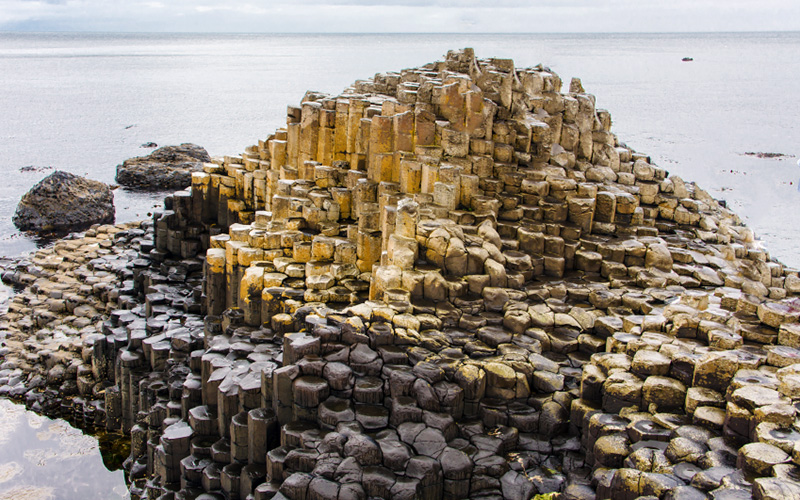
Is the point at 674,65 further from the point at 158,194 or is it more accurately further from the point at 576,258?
the point at 576,258

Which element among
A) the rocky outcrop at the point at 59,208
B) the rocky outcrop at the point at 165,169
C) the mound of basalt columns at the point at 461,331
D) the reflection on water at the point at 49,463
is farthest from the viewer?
the rocky outcrop at the point at 165,169

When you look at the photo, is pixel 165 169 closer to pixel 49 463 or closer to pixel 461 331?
pixel 49 463

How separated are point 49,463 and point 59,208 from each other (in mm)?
21929

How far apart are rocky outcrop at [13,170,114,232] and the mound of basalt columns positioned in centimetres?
1576

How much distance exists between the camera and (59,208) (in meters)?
36.4

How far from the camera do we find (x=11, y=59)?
155875 mm

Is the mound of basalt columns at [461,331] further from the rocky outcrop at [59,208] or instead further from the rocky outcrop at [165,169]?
the rocky outcrop at [165,169]

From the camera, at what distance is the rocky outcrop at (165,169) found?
4412cm

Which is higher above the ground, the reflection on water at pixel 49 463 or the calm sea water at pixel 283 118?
the calm sea water at pixel 283 118

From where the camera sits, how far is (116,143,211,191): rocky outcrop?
145ft

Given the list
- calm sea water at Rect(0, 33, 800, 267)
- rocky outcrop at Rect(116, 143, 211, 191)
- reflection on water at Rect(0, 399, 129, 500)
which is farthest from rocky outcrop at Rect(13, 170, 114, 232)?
reflection on water at Rect(0, 399, 129, 500)

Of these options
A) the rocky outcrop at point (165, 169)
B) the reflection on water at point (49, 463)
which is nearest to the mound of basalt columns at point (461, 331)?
the reflection on water at point (49, 463)

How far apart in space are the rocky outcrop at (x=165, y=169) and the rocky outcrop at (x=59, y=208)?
7.17 metres

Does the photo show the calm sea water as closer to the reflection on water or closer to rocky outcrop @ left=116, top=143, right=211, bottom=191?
rocky outcrop @ left=116, top=143, right=211, bottom=191
